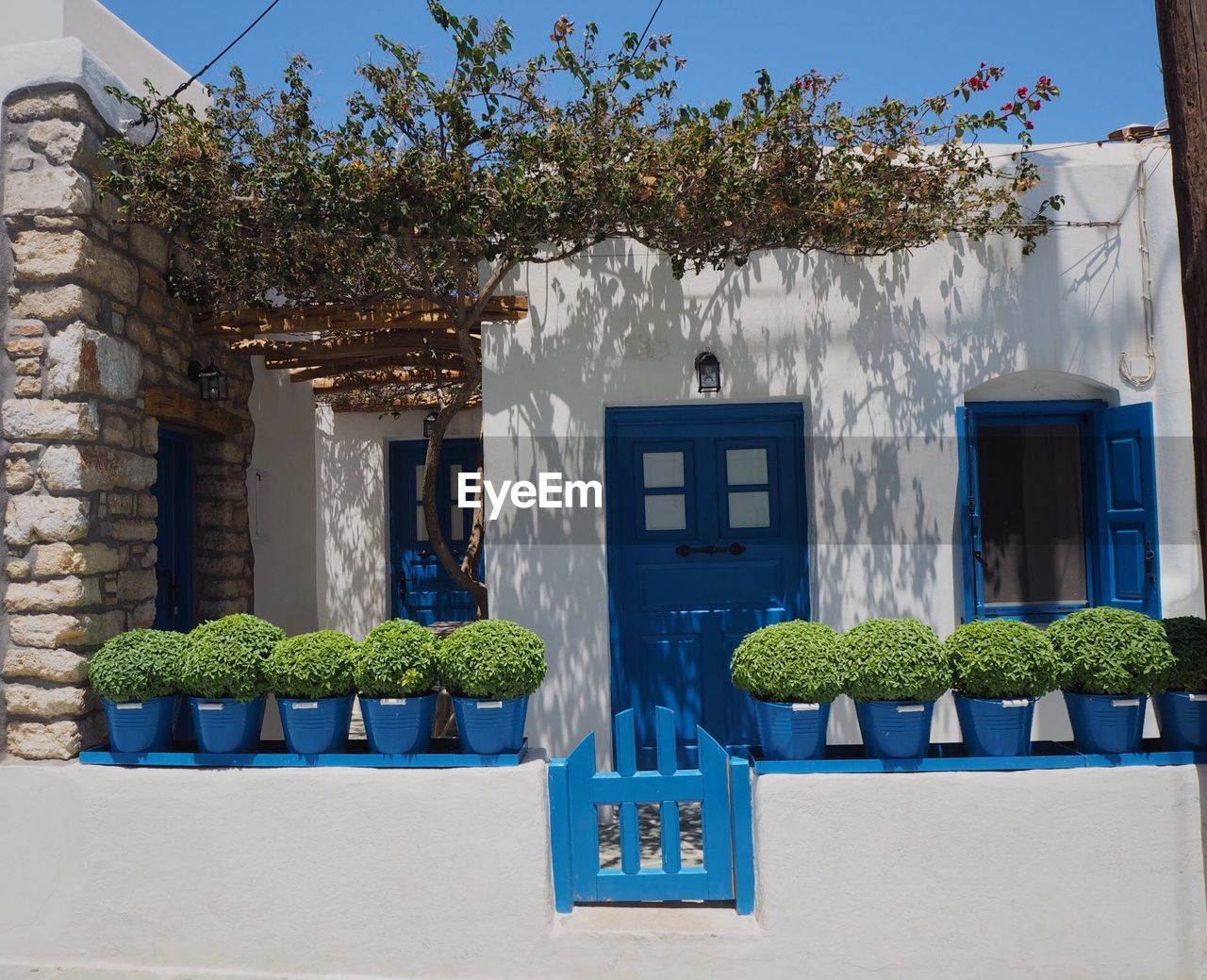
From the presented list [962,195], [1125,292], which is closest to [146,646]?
[962,195]

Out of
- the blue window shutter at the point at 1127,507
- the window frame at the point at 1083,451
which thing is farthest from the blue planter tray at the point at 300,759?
the blue window shutter at the point at 1127,507

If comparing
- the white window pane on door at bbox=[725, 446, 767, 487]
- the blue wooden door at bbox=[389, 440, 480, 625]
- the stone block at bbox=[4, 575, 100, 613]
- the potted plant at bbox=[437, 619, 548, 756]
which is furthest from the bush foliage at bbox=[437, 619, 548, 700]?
the blue wooden door at bbox=[389, 440, 480, 625]

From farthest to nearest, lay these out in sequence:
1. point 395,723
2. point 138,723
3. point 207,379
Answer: point 207,379 → point 138,723 → point 395,723

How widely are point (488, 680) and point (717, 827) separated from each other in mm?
1032

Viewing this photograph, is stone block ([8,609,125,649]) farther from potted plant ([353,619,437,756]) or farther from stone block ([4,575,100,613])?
potted plant ([353,619,437,756])

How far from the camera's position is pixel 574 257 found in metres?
5.11

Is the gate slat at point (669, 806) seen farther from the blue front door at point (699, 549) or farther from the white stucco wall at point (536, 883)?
the blue front door at point (699, 549)

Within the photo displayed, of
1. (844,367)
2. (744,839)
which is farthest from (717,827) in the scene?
(844,367)

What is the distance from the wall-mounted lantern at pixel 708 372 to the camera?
198 inches

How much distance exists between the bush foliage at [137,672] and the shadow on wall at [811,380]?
5.54 feet

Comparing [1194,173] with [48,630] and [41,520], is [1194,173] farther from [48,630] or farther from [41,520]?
[48,630]

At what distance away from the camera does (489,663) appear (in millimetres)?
3564

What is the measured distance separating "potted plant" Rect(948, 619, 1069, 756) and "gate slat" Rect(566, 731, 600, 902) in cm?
145

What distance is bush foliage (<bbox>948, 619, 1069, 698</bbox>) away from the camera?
3469 mm
